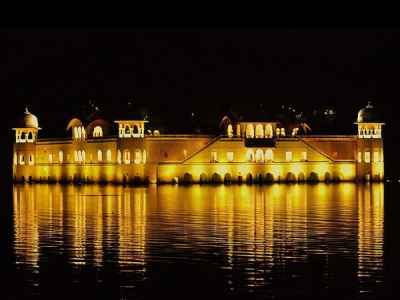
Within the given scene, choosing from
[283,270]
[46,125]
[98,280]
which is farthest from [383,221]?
[46,125]

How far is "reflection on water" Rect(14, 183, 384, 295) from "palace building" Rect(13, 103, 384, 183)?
22613 millimetres

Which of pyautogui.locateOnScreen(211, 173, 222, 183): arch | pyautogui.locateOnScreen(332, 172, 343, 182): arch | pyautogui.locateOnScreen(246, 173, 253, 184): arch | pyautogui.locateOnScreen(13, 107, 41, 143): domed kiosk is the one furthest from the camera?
pyautogui.locateOnScreen(13, 107, 41, 143): domed kiosk

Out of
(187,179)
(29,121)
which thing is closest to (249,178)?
(187,179)

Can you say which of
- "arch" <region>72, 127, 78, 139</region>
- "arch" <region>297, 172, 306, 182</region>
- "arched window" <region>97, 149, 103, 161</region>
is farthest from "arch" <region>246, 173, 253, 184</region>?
"arch" <region>72, 127, 78, 139</region>

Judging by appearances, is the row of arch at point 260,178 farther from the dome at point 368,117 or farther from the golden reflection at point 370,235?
the golden reflection at point 370,235

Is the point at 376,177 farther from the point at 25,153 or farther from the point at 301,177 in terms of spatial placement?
the point at 25,153

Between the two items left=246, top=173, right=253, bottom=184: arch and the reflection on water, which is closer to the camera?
the reflection on water

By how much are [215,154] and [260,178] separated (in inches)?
147

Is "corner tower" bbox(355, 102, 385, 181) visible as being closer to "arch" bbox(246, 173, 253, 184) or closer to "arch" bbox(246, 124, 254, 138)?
"arch" bbox(246, 124, 254, 138)

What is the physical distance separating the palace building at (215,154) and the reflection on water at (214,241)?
22613 millimetres

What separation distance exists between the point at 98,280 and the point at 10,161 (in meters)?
93.2

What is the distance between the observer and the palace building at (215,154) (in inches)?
3226

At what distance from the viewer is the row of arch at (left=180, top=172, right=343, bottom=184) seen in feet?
272

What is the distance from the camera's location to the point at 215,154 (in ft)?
272
